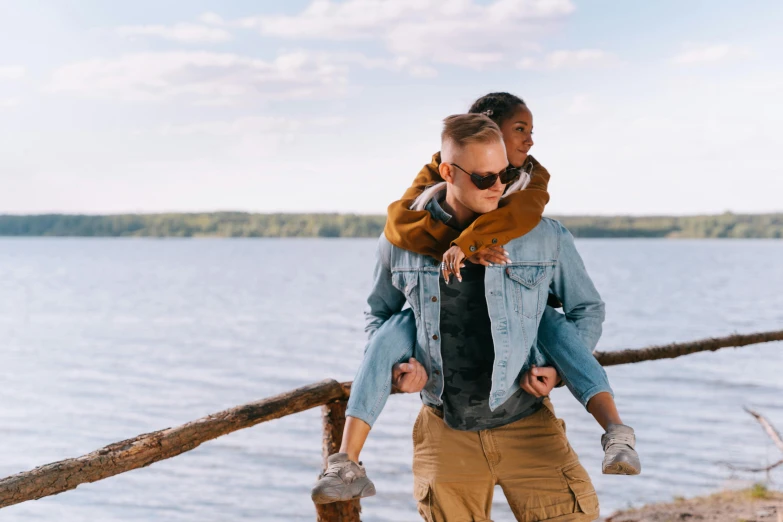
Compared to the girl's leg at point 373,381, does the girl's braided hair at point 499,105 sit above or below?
above

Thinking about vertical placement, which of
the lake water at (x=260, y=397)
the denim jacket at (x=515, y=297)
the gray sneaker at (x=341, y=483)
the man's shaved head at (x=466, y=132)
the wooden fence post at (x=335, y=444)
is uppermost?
the man's shaved head at (x=466, y=132)

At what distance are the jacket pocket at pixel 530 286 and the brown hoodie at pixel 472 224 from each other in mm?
118

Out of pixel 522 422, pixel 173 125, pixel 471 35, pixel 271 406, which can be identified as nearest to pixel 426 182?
pixel 522 422

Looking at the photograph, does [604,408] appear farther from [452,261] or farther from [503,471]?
[452,261]

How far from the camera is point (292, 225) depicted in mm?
83062

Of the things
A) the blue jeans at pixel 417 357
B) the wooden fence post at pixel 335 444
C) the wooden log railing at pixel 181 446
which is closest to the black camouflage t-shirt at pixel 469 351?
the blue jeans at pixel 417 357

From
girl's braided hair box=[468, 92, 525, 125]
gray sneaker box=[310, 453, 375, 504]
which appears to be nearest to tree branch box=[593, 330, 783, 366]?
girl's braided hair box=[468, 92, 525, 125]

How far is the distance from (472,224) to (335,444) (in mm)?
1505

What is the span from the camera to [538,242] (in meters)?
2.42

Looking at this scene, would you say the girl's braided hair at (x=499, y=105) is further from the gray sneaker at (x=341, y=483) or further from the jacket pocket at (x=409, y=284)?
the gray sneaker at (x=341, y=483)

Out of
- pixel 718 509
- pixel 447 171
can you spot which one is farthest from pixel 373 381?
pixel 718 509

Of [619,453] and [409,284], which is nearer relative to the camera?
[619,453]

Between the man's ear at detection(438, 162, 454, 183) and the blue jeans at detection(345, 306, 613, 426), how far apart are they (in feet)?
1.46

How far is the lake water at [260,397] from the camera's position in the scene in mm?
10281
